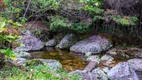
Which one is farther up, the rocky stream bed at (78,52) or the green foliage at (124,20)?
the green foliage at (124,20)

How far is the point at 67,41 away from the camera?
31.6 feet

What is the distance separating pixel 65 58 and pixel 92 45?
53.9 inches

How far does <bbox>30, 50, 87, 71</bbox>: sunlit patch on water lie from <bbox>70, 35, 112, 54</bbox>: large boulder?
48cm

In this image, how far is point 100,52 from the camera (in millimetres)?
8852

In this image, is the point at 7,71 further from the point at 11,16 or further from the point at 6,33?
the point at 11,16

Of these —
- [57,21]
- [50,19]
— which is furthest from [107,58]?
[50,19]

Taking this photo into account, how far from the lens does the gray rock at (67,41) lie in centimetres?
951

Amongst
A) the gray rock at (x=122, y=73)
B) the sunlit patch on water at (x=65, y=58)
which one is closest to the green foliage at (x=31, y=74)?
the gray rock at (x=122, y=73)

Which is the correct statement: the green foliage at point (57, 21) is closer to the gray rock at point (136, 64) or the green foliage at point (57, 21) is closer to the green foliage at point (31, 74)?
the gray rock at point (136, 64)

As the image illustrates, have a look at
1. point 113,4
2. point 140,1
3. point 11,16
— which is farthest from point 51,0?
point 140,1

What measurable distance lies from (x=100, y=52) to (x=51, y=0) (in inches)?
134

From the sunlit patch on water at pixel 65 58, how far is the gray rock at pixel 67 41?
0.45m

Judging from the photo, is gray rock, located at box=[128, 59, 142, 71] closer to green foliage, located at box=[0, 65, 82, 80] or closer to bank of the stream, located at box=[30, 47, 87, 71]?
bank of the stream, located at box=[30, 47, 87, 71]

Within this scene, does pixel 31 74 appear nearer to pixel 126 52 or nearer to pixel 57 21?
pixel 57 21
